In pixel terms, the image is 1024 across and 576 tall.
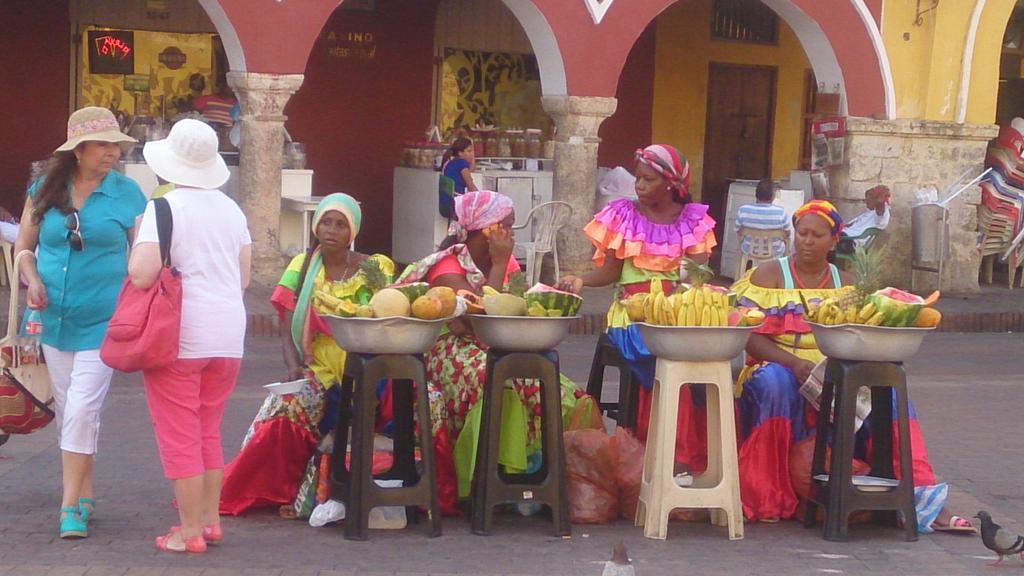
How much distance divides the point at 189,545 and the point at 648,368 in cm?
216

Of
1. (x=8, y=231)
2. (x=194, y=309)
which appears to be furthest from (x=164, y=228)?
(x=8, y=231)

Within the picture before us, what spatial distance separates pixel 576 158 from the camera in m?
13.8

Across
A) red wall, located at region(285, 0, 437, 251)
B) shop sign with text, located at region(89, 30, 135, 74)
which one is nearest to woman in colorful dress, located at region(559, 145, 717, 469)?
shop sign with text, located at region(89, 30, 135, 74)

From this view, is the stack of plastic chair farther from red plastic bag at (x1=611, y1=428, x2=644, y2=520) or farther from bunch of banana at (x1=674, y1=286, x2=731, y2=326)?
bunch of banana at (x1=674, y1=286, x2=731, y2=326)

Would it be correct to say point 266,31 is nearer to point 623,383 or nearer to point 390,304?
point 623,383

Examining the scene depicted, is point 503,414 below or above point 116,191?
below

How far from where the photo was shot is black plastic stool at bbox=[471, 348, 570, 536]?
18.7ft

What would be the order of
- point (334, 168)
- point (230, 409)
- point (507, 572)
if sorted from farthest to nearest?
point (334, 168)
point (230, 409)
point (507, 572)

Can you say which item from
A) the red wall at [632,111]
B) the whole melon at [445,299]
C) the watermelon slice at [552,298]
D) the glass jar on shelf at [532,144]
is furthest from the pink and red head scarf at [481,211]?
the red wall at [632,111]

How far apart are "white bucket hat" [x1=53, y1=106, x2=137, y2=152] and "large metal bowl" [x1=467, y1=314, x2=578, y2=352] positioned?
1.57 m

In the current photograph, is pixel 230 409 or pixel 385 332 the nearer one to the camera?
pixel 385 332

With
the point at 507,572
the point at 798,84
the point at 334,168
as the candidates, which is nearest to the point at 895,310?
the point at 507,572

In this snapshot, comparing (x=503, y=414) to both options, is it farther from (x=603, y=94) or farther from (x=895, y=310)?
(x=603, y=94)

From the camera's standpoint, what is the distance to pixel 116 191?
5746 mm
